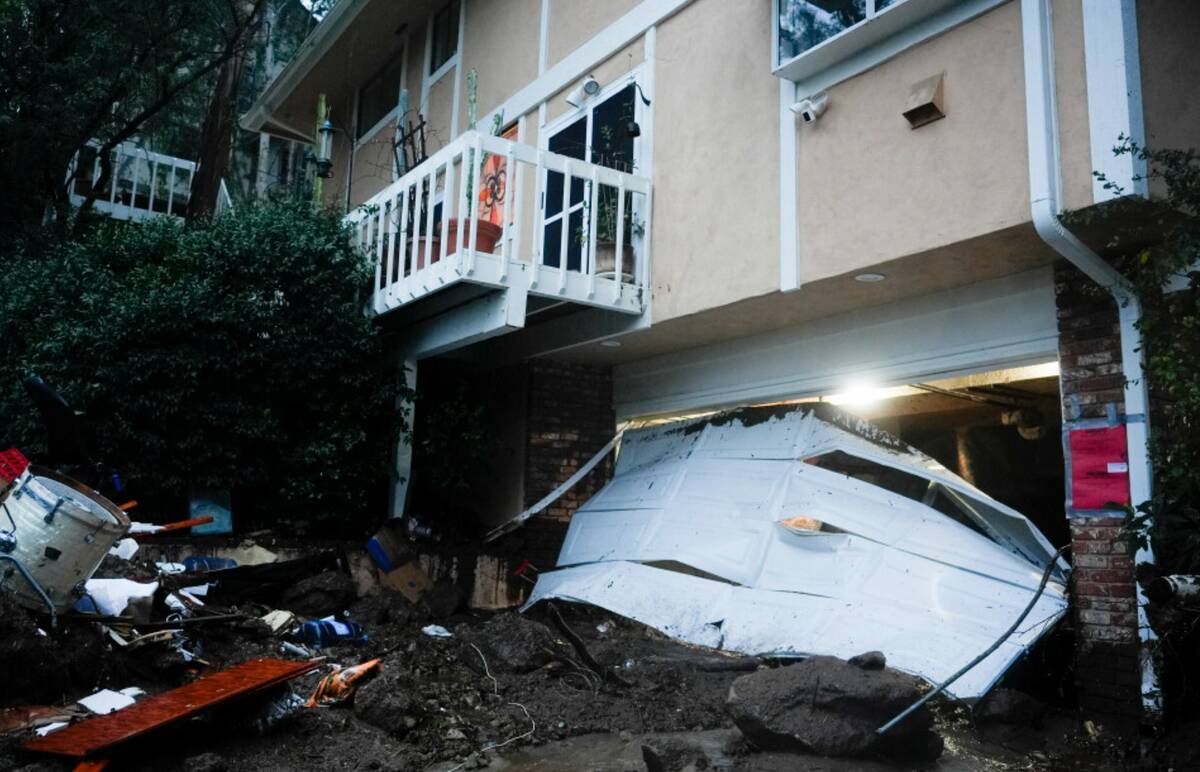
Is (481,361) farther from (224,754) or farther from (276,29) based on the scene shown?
(276,29)

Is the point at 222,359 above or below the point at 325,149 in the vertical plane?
below

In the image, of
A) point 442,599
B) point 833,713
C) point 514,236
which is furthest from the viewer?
point 442,599

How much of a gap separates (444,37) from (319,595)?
8.22 metres

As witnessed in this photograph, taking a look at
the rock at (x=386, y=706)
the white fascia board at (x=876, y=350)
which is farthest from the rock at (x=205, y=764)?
the white fascia board at (x=876, y=350)

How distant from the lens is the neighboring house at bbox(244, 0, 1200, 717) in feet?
16.4

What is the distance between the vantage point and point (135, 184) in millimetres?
16266

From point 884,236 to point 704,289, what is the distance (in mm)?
1784

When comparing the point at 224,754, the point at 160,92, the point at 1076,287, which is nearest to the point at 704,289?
the point at 1076,287

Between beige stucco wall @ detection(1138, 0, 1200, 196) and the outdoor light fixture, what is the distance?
9.95m

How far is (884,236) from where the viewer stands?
18.8 ft

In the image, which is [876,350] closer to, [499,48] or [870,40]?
[870,40]

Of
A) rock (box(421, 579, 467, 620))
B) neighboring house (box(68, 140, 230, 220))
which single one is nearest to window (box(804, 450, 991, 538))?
rock (box(421, 579, 467, 620))

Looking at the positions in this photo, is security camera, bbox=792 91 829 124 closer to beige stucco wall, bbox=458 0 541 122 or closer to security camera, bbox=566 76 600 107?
security camera, bbox=566 76 600 107

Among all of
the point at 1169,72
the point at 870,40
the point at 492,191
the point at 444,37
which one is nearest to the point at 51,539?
the point at 492,191
